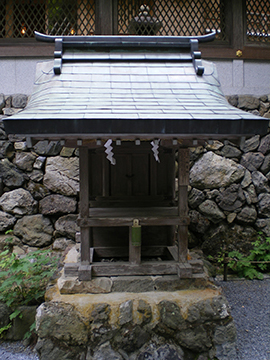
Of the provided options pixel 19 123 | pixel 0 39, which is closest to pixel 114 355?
pixel 19 123

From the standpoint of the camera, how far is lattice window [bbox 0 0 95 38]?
19.6 ft

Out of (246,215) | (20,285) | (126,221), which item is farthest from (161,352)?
(246,215)

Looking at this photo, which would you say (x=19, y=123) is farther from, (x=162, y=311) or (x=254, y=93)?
(x=254, y=93)

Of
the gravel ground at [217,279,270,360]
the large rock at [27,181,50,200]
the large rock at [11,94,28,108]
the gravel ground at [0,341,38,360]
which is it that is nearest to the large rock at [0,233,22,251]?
the large rock at [27,181,50,200]

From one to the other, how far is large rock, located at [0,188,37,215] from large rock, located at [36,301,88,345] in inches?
135

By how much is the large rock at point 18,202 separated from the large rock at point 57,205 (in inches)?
10.7

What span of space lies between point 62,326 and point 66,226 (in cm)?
321

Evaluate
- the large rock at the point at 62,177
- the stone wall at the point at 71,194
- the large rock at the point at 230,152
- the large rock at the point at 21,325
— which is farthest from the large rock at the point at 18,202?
the large rock at the point at 230,152

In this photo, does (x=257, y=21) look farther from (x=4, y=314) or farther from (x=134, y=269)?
(x=4, y=314)

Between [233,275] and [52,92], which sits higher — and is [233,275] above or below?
below

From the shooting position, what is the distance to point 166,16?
6.26 metres

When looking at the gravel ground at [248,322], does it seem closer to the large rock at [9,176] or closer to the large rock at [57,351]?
the large rock at [57,351]

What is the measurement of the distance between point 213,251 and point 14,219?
14.8 ft

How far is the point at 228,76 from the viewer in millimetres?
6141
